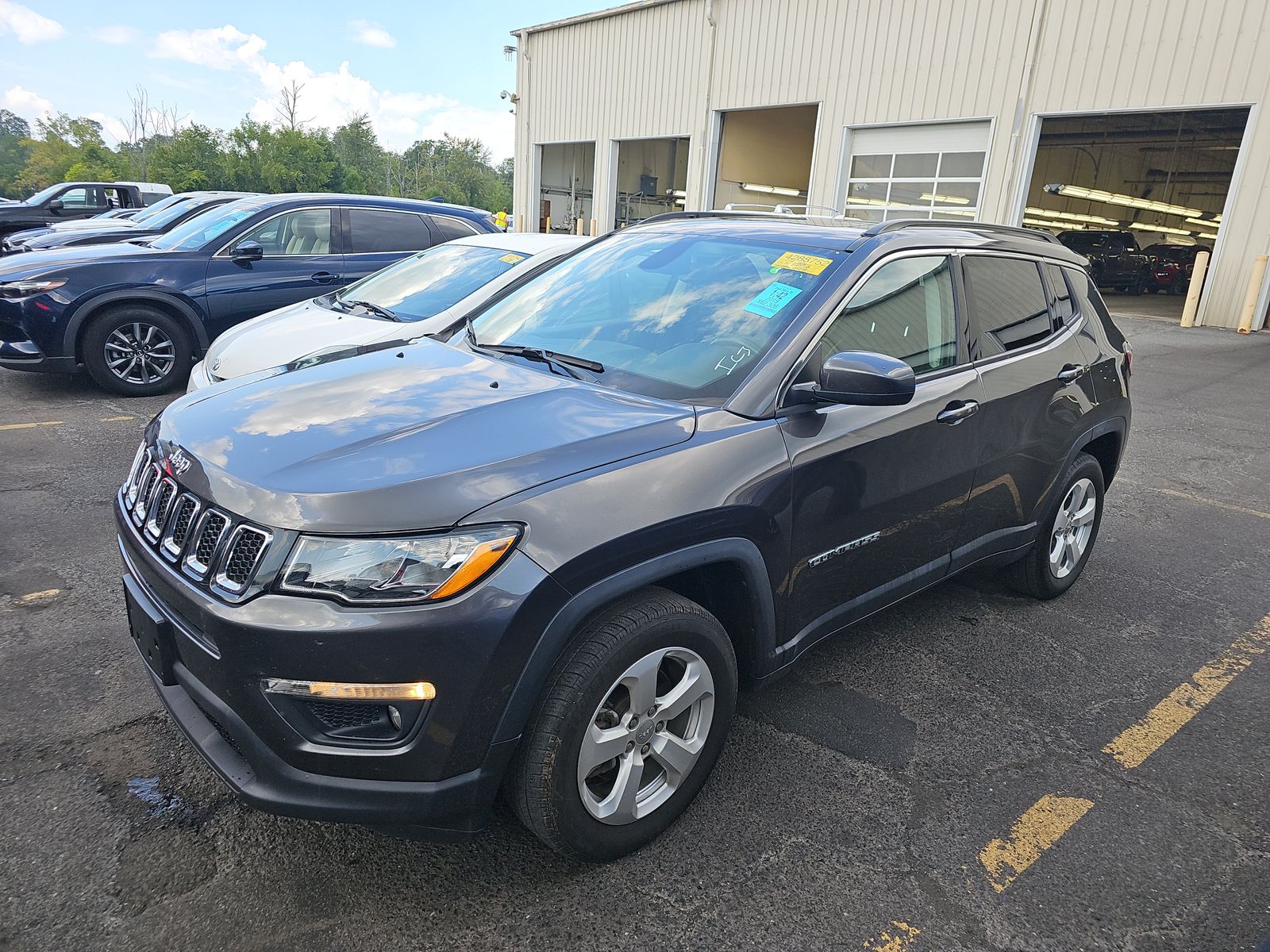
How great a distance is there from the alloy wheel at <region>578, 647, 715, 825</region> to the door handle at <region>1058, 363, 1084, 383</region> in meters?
2.30

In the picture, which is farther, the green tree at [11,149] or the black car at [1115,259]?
the green tree at [11,149]

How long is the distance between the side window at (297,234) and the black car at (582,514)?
526 centimetres

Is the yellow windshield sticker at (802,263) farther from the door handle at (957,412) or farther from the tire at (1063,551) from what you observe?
the tire at (1063,551)

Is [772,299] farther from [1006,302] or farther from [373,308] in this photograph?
[373,308]

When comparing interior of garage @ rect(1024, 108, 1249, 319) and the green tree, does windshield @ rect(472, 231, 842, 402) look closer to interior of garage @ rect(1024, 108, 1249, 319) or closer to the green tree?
interior of garage @ rect(1024, 108, 1249, 319)

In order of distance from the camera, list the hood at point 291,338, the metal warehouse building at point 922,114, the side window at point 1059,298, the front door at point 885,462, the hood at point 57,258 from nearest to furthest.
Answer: the front door at point 885,462, the side window at point 1059,298, the hood at point 291,338, the hood at point 57,258, the metal warehouse building at point 922,114

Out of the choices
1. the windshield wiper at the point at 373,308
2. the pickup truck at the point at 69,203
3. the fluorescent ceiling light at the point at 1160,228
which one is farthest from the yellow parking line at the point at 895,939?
the fluorescent ceiling light at the point at 1160,228

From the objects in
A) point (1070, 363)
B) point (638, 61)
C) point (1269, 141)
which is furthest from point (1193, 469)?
point (638, 61)

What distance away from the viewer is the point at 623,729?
2205 mm

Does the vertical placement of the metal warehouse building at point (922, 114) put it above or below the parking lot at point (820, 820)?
above

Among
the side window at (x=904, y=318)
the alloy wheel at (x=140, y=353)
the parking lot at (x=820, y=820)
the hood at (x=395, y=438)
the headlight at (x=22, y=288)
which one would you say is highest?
the side window at (x=904, y=318)

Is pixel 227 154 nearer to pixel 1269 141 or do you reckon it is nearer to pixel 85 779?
pixel 1269 141

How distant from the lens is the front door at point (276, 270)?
7.60 meters

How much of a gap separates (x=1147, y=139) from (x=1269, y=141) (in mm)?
14090
